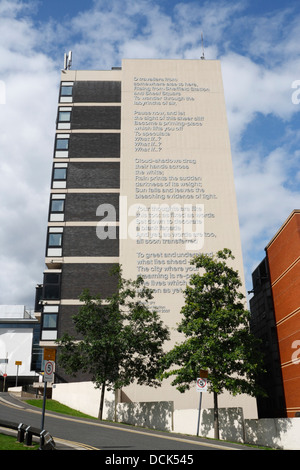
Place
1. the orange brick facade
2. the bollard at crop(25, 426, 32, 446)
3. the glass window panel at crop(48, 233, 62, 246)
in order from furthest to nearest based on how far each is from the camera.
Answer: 1. the glass window panel at crop(48, 233, 62, 246)
2. the orange brick facade
3. the bollard at crop(25, 426, 32, 446)

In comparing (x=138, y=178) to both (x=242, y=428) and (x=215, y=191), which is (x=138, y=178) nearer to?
(x=215, y=191)

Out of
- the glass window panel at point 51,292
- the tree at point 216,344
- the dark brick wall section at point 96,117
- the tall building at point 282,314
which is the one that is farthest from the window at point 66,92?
the tree at point 216,344

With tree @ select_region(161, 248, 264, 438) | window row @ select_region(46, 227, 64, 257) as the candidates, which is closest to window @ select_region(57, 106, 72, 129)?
window row @ select_region(46, 227, 64, 257)

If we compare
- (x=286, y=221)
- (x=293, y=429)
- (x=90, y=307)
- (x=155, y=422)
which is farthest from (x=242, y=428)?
(x=286, y=221)

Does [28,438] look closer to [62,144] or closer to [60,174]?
[60,174]

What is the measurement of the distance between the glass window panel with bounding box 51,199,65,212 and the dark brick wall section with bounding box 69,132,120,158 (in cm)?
568

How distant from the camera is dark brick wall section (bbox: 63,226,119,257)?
43031 mm

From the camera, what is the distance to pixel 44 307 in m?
41.2

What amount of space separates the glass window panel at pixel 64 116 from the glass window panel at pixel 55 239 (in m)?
14.5

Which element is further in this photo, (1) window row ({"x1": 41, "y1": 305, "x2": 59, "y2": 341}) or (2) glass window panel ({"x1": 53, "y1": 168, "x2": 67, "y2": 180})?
(2) glass window panel ({"x1": 53, "y1": 168, "x2": 67, "y2": 180})

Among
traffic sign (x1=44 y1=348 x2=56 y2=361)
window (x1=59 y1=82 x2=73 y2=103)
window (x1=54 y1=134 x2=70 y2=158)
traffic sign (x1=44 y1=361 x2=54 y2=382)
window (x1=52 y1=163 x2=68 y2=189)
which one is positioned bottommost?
traffic sign (x1=44 y1=361 x2=54 y2=382)

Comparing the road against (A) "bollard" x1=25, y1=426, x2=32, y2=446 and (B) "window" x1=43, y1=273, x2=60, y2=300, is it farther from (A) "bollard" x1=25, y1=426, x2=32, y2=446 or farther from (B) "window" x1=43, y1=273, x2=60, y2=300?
(B) "window" x1=43, y1=273, x2=60, y2=300

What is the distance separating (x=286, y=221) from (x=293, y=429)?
18552mm

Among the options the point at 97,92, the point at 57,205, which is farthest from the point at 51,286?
Answer: the point at 97,92
